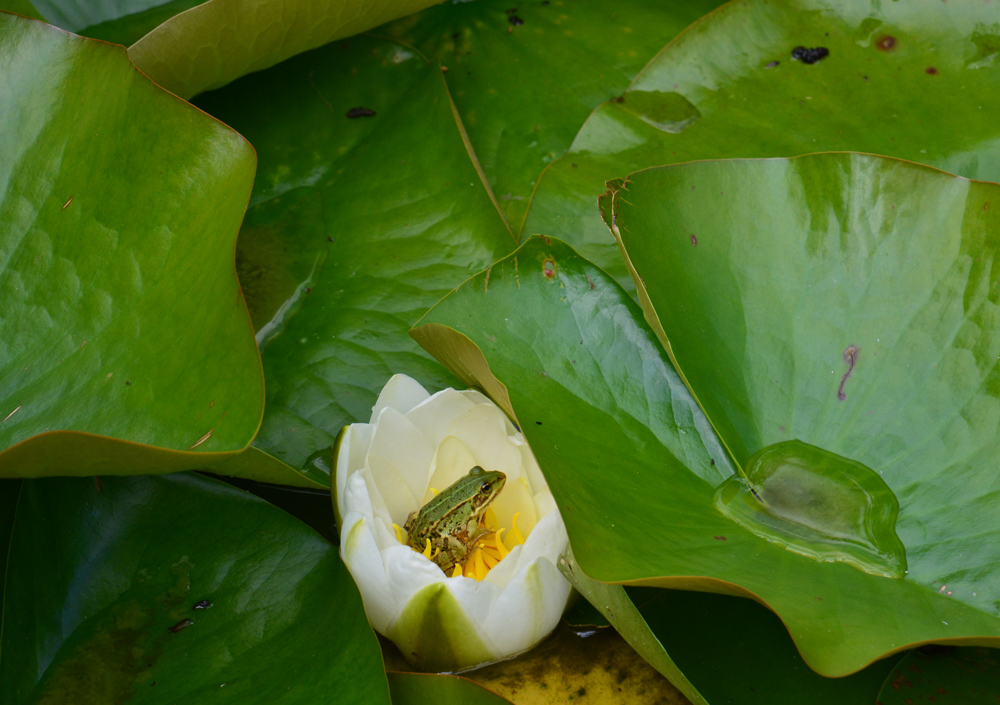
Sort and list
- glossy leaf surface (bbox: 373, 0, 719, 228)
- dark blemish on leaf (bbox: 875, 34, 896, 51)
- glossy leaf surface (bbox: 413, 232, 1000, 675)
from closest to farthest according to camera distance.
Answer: glossy leaf surface (bbox: 413, 232, 1000, 675)
dark blemish on leaf (bbox: 875, 34, 896, 51)
glossy leaf surface (bbox: 373, 0, 719, 228)

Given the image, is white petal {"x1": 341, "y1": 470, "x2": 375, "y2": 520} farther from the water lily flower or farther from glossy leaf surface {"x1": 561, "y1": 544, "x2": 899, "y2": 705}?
glossy leaf surface {"x1": 561, "y1": 544, "x2": 899, "y2": 705}

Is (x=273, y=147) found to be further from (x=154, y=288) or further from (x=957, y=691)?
(x=957, y=691)

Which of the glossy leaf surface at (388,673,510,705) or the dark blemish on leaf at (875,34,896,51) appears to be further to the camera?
the dark blemish on leaf at (875,34,896,51)

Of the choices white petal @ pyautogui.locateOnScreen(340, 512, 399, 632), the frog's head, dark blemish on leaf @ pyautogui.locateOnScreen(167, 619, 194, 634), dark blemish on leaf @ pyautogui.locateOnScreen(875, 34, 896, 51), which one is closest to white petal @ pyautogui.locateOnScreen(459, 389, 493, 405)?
the frog's head

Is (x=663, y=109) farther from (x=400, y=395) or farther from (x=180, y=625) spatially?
(x=180, y=625)

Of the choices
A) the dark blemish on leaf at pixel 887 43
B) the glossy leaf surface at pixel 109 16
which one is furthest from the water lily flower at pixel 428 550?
the dark blemish on leaf at pixel 887 43

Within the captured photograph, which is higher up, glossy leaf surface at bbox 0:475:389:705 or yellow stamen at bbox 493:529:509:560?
glossy leaf surface at bbox 0:475:389:705

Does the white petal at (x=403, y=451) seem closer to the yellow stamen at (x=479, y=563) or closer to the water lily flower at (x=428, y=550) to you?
the water lily flower at (x=428, y=550)

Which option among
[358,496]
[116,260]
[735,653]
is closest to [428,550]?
[358,496]
